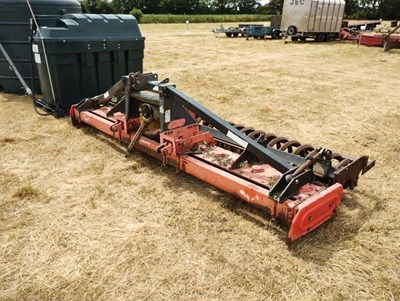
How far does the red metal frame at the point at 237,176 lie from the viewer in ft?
8.66

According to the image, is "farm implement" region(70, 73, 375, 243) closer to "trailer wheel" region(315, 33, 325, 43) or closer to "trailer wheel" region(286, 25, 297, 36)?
"trailer wheel" region(286, 25, 297, 36)

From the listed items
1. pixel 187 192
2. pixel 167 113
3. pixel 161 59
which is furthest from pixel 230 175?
pixel 161 59

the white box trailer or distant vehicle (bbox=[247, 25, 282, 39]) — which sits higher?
the white box trailer

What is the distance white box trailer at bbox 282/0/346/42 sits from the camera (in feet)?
60.0

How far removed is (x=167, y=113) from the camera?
3521 mm

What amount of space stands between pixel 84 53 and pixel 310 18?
15.7 meters

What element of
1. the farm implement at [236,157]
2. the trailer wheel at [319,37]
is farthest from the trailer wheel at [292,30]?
the farm implement at [236,157]

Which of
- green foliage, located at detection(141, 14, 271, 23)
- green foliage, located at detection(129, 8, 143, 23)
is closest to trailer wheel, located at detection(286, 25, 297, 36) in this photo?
green foliage, located at detection(141, 14, 271, 23)

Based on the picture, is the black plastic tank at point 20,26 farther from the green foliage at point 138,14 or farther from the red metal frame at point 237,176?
the green foliage at point 138,14

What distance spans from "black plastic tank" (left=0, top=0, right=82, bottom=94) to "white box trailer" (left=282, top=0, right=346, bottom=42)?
47.5ft

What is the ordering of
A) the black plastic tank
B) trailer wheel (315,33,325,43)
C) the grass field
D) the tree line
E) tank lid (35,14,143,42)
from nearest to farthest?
the grass field, tank lid (35,14,143,42), the black plastic tank, trailer wheel (315,33,325,43), the tree line

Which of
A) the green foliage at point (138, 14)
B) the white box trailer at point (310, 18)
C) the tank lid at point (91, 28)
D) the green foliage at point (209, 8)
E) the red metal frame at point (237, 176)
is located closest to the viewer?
the red metal frame at point (237, 176)

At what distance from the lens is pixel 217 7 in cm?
7656

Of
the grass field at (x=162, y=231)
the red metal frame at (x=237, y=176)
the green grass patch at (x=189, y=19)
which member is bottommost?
the green grass patch at (x=189, y=19)
